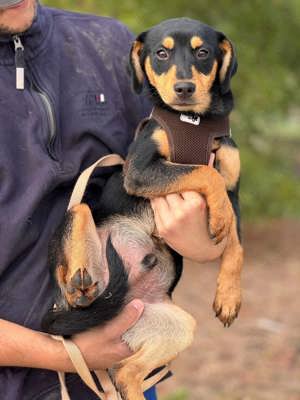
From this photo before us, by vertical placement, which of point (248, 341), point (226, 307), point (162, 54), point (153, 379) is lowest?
point (248, 341)

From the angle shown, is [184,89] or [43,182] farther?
[184,89]

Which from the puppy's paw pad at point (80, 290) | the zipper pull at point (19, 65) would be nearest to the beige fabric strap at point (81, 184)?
the puppy's paw pad at point (80, 290)

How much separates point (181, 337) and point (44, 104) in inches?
34.4

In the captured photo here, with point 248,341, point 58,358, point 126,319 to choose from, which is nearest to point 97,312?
point 126,319

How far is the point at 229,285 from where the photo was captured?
270 cm

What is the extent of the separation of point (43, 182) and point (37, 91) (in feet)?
0.96

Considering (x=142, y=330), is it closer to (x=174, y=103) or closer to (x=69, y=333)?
(x=69, y=333)

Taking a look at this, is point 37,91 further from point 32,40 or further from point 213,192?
point 213,192

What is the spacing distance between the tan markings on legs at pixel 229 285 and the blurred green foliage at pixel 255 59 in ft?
13.9

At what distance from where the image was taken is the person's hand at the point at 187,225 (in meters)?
2.56

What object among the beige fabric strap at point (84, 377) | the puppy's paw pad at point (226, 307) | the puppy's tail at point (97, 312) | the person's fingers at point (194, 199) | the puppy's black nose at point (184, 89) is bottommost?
the beige fabric strap at point (84, 377)

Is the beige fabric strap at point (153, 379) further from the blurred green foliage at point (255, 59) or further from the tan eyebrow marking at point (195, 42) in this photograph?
the blurred green foliage at point (255, 59)

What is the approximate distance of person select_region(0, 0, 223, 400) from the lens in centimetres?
241

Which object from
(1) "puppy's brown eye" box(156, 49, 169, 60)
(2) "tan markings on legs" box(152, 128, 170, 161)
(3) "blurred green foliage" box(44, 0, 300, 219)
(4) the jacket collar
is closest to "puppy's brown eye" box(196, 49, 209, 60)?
(1) "puppy's brown eye" box(156, 49, 169, 60)
